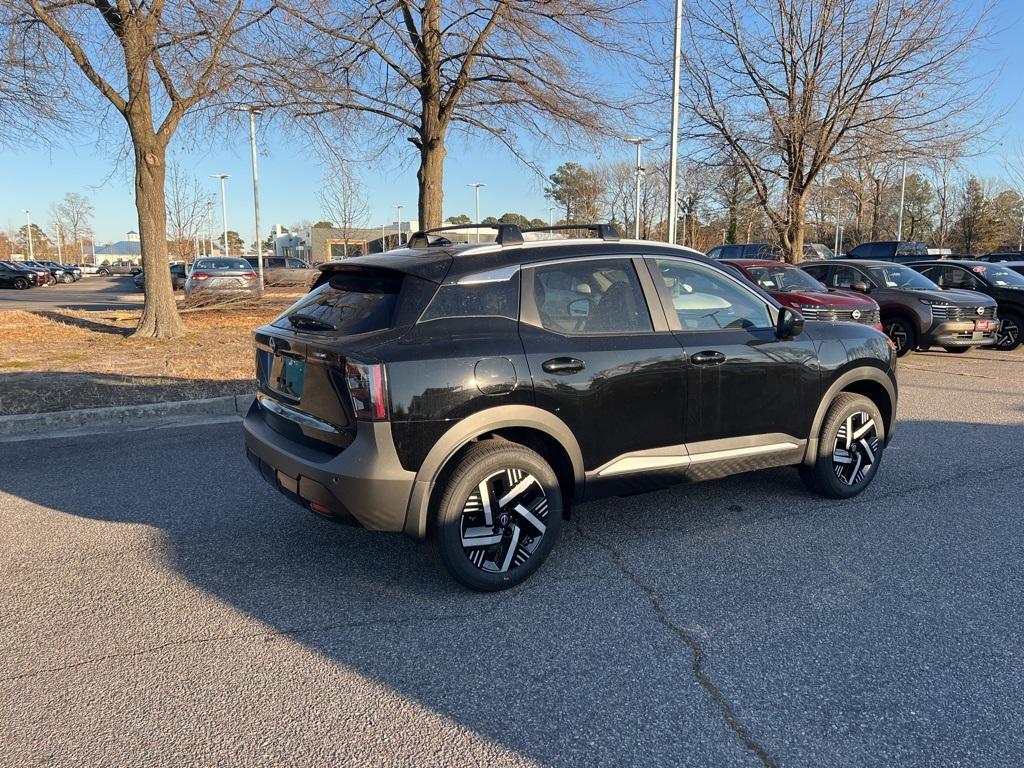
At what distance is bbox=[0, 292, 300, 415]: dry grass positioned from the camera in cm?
813

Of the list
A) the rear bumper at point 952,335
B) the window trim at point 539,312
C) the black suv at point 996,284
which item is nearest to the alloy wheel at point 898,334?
the rear bumper at point 952,335

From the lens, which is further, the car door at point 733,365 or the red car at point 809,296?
the red car at point 809,296

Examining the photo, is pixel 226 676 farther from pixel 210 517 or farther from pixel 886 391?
pixel 886 391

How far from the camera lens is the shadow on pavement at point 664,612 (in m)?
2.69

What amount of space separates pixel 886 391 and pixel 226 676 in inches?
182

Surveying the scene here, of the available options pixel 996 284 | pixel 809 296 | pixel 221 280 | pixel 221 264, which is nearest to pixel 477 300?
pixel 809 296

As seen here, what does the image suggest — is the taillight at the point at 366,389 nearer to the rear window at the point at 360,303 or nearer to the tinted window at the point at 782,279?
the rear window at the point at 360,303

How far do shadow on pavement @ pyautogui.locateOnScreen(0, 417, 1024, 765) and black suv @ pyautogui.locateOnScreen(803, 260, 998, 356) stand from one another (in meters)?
7.59

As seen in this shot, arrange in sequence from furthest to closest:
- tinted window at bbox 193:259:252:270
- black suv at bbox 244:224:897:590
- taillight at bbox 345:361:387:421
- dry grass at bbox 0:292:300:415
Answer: tinted window at bbox 193:259:252:270
dry grass at bbox 0:292:300:415
black suv at bbox 244:224:897:590
taillight at bbox 345:361:387:421

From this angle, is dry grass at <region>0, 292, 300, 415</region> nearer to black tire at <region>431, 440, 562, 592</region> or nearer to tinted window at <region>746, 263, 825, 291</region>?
black tire at <region>431, 440, 562, 592</region>

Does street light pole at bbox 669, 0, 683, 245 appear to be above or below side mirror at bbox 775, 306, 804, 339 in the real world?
above

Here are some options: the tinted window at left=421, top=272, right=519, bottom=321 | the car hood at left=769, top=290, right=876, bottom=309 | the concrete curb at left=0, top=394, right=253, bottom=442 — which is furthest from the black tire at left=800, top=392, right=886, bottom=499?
the car hood at left=769, top=290, right=876, bottom=309

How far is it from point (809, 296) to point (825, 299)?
0.24 metres

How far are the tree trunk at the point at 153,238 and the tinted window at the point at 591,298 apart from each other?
415 inches
